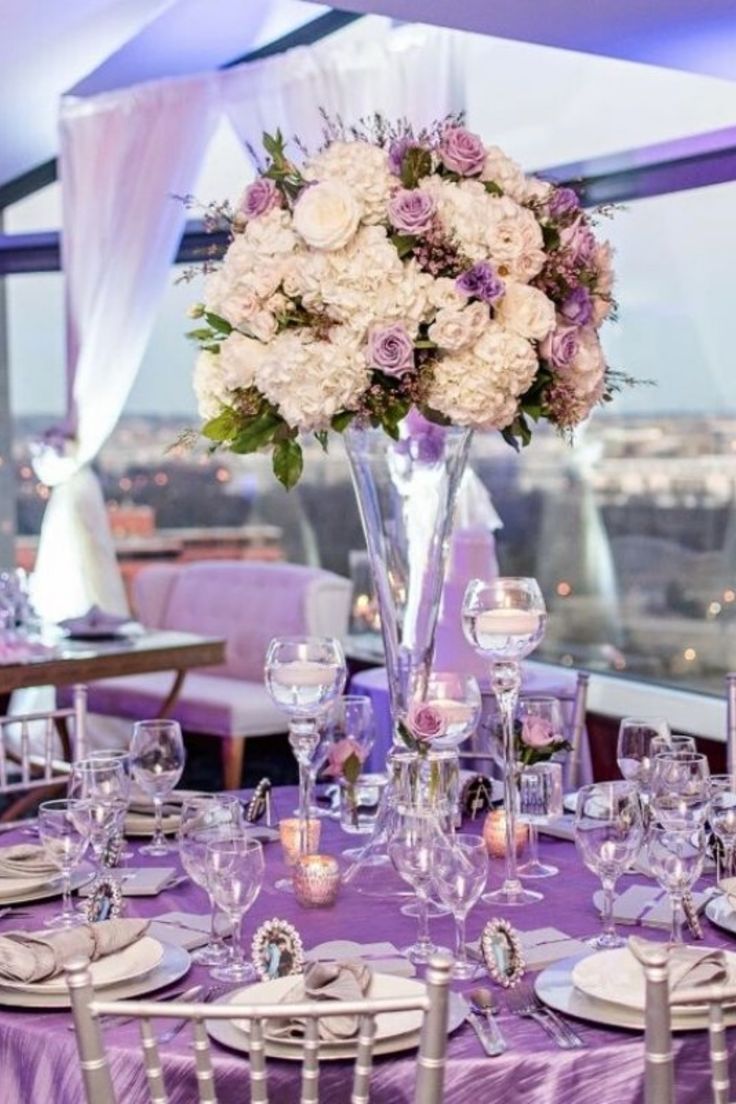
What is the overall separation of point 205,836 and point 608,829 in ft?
1.82

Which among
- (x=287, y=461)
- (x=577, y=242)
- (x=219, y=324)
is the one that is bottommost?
(x=287, y=461)

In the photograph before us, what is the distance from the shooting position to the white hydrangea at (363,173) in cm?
270

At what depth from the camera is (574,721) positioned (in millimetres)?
3822

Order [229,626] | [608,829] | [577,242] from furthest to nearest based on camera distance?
[229,626] → [577,242] → [608,829]

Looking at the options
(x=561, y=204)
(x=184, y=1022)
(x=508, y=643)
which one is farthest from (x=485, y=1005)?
(x=561, y=204)

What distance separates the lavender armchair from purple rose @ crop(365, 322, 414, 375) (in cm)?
391

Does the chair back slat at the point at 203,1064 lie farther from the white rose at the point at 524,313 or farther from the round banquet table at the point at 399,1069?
the white rose at the point at 524,313

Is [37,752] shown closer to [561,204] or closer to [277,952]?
[561,204]

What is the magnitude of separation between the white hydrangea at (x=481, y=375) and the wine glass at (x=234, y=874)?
2.70ft

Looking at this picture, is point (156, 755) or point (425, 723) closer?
point (425, 723)

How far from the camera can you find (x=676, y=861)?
2285 millimetres

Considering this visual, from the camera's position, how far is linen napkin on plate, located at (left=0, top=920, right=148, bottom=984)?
7.16 ft

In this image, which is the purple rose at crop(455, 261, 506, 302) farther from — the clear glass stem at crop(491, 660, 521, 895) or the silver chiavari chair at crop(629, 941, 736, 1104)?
the silver chiavari chair at crop(629, 941, 736, 1104)

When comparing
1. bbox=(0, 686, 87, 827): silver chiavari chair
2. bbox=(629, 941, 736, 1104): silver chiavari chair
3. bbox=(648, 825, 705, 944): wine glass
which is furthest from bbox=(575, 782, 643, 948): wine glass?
bbox=(0, 686, 87, 827): silver chiavari chair
